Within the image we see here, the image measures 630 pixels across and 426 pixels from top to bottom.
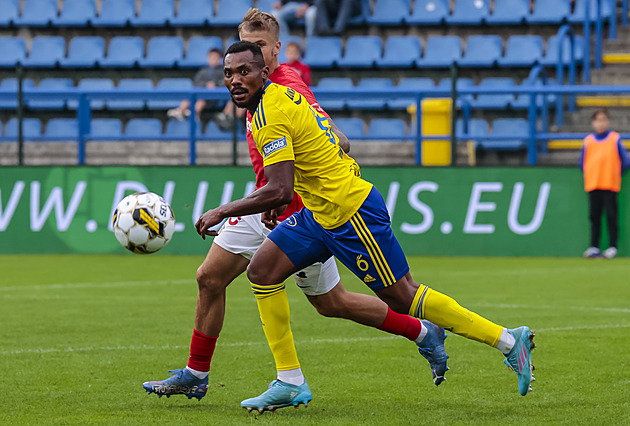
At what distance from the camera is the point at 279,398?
5.02 metres

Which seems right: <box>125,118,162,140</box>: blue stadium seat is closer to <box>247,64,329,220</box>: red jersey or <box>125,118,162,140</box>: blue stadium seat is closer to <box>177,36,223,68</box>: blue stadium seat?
<box>177,36,223,68</box>: blue stadium seat

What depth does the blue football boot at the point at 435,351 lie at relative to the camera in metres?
5.30

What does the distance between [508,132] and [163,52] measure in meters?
7.03

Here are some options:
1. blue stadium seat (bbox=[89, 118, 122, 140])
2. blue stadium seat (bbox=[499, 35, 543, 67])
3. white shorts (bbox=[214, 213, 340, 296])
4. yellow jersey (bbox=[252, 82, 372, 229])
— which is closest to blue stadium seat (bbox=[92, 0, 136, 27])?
blue stadium seat (bbox=[89, 118, 122, 140])

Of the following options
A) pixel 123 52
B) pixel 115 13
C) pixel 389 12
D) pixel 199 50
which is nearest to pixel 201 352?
pixel 199 50

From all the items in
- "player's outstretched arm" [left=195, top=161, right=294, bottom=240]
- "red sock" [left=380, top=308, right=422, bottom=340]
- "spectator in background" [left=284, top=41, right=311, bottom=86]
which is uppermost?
"spectator in background" [left=284, top=41, right=311, bottom=86]

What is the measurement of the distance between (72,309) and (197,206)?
5772 mm

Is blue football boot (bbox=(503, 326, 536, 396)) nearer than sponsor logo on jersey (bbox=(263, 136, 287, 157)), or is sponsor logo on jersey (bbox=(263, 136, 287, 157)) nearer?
sponsor logo on jersey (bbox=(263, 136, 287, 157))

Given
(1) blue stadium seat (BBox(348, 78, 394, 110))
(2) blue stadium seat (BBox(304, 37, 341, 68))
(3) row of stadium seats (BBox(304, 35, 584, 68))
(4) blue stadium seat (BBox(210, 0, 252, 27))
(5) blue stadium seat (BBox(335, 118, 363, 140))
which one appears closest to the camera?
(5) blue stadium seat (BBox(335, 118, 363, 140))

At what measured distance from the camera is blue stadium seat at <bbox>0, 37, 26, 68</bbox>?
19.5 metres

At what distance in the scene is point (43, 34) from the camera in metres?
20.5

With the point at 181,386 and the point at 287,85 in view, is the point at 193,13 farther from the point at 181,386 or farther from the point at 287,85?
the point at 181,386

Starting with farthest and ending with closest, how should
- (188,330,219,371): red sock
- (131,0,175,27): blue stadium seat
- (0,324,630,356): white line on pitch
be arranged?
(131,0,175,27): blue stadium seat, (0,324,630,356): white line on pitch, (188,330,219,371): red sock

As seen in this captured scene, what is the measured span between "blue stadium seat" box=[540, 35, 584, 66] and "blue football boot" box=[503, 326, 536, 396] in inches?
544
